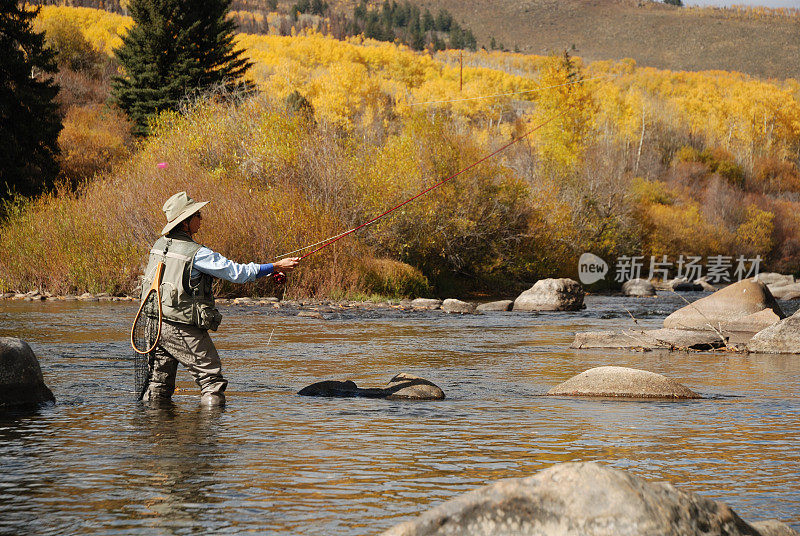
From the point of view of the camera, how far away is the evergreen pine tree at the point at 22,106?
Result: 3059cm

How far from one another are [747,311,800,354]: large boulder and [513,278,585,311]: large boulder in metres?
10.4

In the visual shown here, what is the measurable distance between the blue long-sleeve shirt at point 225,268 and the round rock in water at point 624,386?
12.1ft

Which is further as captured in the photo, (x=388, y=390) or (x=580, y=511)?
(x=388, y=390)

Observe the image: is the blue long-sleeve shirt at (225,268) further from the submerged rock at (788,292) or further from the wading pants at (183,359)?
the submerged rock at (788,292)

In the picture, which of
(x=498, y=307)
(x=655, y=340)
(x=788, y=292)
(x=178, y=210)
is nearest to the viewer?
(x=178, y=210)

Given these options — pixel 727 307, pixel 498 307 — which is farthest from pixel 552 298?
pixel 727 307

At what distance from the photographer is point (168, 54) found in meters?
39.4

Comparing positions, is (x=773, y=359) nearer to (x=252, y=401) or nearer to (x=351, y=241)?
(x=252, y=401)

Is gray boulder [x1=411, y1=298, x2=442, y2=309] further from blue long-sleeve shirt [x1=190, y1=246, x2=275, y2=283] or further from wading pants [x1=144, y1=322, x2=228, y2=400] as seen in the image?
blue long-sleeve shirt [x1=190, y1=246, x2=275, y2=283]

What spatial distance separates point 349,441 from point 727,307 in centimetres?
1386

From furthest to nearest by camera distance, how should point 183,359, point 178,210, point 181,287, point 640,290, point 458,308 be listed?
point 640,290 → point 458,308 → point 183,359 → point 178,210 → point 181,287

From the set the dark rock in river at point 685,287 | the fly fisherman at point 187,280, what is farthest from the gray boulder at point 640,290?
the fly fisherman at point 187,280

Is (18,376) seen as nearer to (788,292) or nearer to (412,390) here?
(412,390)

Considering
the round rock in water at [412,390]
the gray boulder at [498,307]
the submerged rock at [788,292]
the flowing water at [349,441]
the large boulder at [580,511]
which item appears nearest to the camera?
the large boulder at [580,511]
